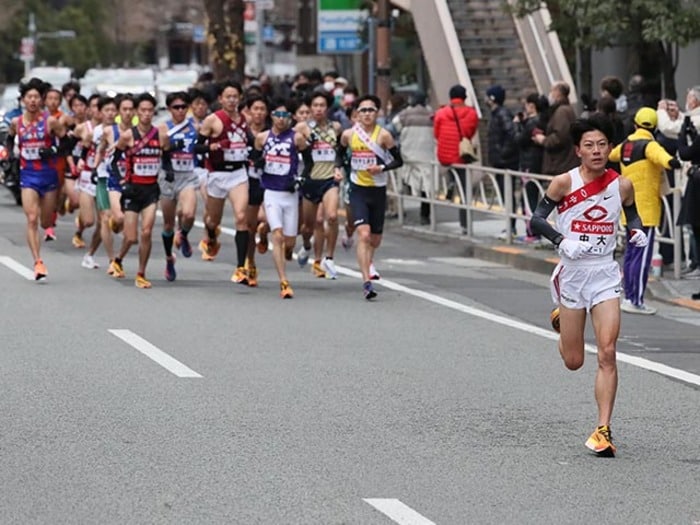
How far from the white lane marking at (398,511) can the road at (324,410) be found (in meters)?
0.02

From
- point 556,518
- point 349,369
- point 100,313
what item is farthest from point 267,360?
point 556,518

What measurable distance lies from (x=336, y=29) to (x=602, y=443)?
25.6 meters

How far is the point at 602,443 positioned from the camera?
30.8 feet

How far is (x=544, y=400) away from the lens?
11336 mm

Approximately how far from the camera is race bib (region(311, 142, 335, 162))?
18.3 m

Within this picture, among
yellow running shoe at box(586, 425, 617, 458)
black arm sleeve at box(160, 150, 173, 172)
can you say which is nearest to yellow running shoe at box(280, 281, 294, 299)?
black arm sleeve at box(160, 150, 173, 172)

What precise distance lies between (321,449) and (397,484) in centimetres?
93

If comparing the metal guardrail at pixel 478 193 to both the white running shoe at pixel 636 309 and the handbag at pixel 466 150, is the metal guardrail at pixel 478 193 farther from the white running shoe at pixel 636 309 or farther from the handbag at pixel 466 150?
the white running shoe at pixel 636 309

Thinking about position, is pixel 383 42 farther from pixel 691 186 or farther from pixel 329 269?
pixel 691 186

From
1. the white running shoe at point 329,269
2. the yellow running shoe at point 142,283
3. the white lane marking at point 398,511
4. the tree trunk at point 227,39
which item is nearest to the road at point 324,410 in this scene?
the white lane marking at point 398,511

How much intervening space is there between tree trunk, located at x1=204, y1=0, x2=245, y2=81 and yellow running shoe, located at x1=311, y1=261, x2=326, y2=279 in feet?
74.2

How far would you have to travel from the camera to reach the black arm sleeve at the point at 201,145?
17.5m

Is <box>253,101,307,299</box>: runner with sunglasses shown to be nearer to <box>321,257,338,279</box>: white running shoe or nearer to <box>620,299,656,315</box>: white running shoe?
<box>321,257,338,279</box>: white running shoe

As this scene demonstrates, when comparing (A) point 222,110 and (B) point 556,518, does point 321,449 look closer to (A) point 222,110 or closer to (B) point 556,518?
(B) point 556,518
